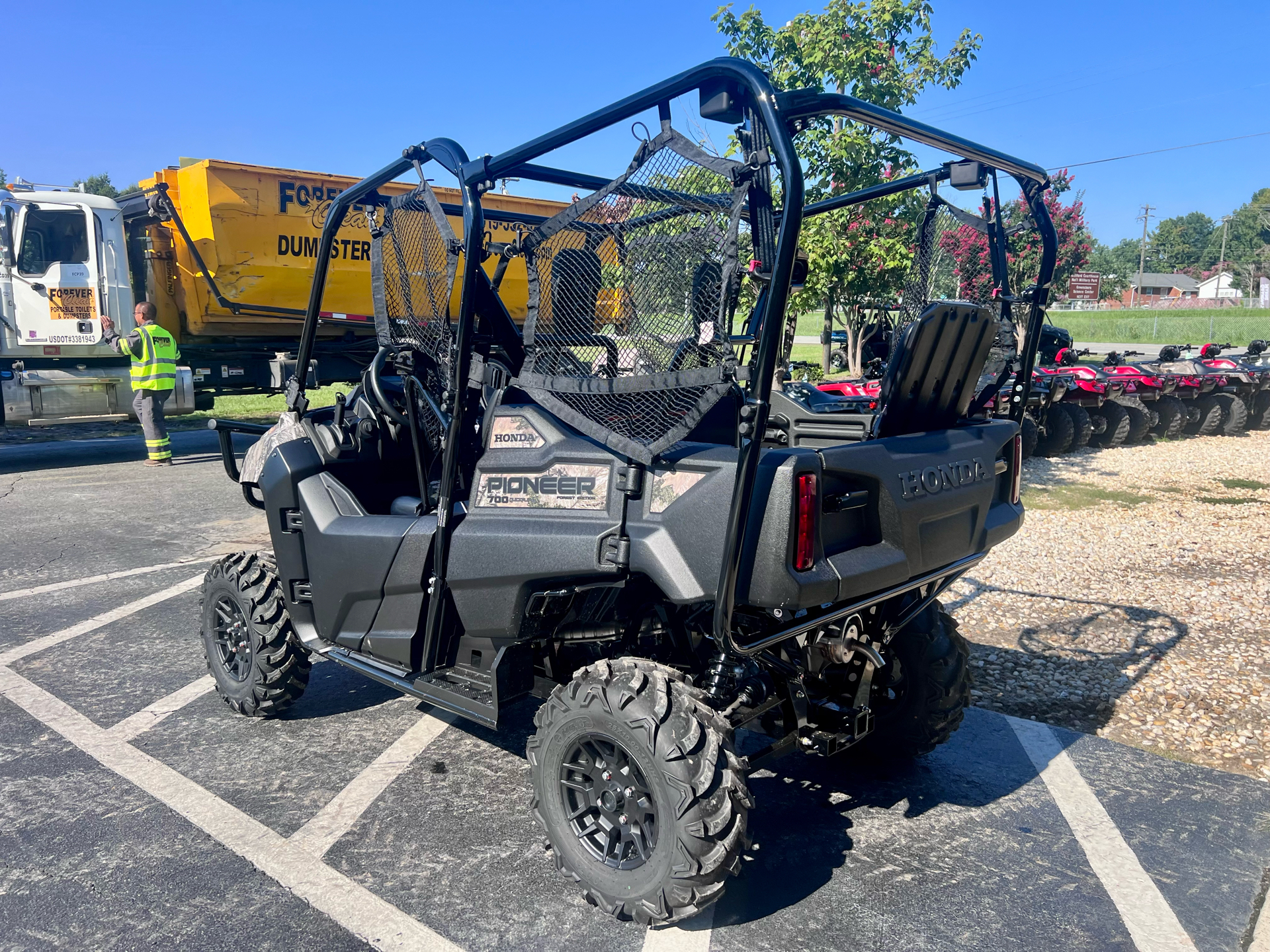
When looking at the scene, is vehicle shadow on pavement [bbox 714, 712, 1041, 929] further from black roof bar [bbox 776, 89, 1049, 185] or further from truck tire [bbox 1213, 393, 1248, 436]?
truck tire [bbox 1213, 393, 1248, 436]

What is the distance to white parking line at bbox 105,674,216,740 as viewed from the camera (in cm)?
412

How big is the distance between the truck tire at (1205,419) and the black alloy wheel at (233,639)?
1565cm

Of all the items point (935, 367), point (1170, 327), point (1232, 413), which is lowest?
point (1232, 413)

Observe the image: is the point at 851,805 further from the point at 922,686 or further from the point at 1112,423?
the point at 1112,423

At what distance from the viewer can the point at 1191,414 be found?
15.5 m

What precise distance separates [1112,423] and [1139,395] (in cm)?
57

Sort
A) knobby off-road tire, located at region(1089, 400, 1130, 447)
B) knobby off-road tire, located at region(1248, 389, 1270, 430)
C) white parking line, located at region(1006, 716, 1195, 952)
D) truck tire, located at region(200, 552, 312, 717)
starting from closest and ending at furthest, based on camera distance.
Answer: white parking line, located at region(1006, 716, 1195, 952) → truck tire, located at region(200, 552, 312, 717) → knobby off-road tire, located at region(1089, 400, 1130, 447) → knobby off-road tire, located at region(1248, 389, 1270, 430)

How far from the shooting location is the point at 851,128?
22.5 ft

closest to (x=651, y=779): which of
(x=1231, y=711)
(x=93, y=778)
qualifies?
(x=93, y=778)

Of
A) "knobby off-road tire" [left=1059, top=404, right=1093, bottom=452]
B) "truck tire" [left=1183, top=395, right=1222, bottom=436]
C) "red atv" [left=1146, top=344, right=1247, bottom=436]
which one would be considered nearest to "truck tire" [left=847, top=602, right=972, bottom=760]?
"knobby off-road tire" [left=1059, top=404, right=1093, bottom=452]

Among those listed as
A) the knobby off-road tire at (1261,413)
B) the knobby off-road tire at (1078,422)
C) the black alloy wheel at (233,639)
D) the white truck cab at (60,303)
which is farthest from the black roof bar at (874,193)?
the knobby off-road tire at (1261,413)

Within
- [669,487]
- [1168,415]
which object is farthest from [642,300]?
[1168,415]

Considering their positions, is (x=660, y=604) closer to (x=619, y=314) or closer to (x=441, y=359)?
(x=619, y=314)

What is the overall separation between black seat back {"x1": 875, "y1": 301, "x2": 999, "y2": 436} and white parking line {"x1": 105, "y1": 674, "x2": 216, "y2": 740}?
340 centimetres
